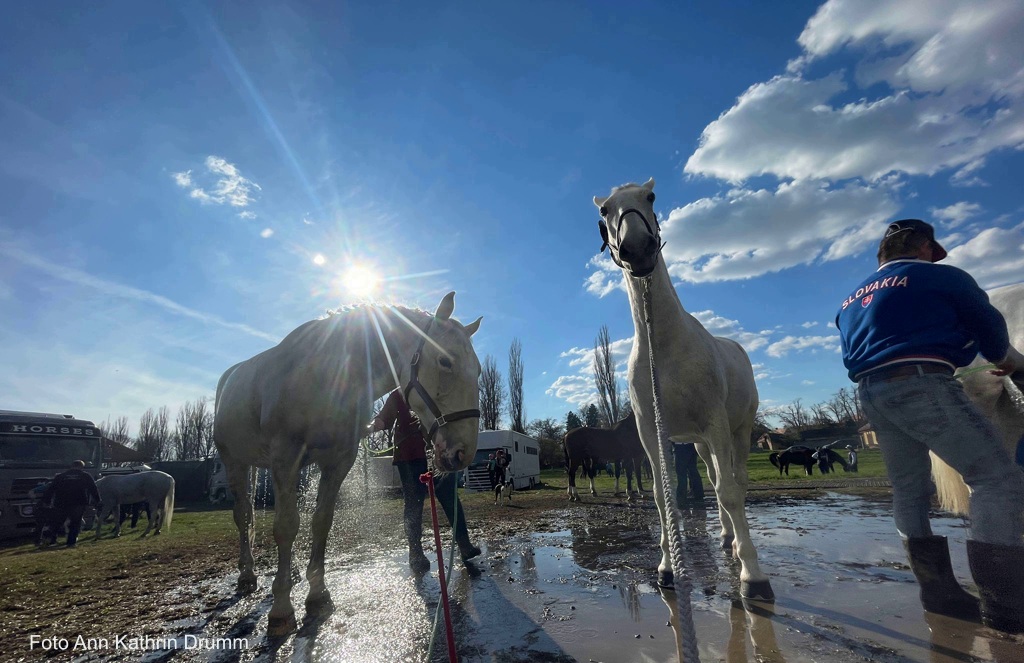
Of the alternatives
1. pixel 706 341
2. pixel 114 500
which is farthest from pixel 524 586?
pixel 114 500

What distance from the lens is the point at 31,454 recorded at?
13273mm

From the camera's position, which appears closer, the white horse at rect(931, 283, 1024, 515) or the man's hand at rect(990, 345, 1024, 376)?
the man's hand at rect(990, 345, 1024, 376)

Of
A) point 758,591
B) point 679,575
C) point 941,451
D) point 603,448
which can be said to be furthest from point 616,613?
point 603,448

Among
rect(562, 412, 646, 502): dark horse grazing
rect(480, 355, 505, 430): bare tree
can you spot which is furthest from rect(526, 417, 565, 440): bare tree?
rect(562, 412, 646, 502): dark horse grazing

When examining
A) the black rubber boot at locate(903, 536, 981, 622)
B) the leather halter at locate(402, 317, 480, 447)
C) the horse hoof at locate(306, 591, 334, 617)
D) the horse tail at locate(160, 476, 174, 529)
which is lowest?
the horse tail at locate(160, 476, 174, 529)

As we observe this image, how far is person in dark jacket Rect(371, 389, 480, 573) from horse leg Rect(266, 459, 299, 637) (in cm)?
138

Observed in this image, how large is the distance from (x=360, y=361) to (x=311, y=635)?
1924 mm

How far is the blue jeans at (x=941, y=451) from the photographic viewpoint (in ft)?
7.14

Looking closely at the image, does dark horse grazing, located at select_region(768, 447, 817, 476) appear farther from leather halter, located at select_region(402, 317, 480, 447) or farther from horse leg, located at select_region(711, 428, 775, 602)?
leather halter, located at select_region(402, 317, 480, 447)

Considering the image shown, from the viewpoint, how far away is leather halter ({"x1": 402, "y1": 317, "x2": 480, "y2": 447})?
9.32ft

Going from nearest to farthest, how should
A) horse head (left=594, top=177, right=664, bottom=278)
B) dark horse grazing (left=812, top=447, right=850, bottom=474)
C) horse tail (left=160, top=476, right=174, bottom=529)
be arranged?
horse head (left=594, top=177, right=664, bottom=278) < horse tail (left=160, top=476, right=174, bottom=529) < dark horse grazing (left=812, top=447, right=850, bottom=474)

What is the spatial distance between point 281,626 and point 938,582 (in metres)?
4.10

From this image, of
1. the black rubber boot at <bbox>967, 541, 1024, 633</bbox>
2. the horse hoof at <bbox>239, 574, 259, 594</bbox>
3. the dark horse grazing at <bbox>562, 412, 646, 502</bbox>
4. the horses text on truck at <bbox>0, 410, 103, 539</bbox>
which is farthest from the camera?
the dark horse grazing at <bbox>562, 412, 646, 502</bbox>

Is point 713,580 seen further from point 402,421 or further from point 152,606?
point 152,606
